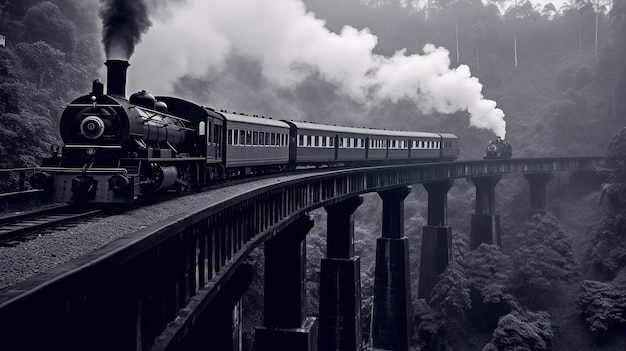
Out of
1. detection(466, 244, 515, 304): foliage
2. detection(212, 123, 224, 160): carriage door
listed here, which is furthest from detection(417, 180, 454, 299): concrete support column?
detection(212, 123, 224, 160): carriage door

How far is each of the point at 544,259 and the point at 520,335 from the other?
25.5 ft

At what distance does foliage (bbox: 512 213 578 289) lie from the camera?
31.0m

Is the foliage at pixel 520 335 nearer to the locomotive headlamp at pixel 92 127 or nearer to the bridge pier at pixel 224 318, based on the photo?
the bridge pier at pixel 224 318

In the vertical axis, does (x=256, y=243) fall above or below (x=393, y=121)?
below

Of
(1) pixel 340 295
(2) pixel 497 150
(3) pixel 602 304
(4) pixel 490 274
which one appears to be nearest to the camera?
(1) pixel 340 295

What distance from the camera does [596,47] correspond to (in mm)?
79562

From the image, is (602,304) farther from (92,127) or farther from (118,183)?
(92,127)

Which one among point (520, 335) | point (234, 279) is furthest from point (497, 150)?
point (234, 279)

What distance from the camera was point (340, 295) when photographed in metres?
20.4

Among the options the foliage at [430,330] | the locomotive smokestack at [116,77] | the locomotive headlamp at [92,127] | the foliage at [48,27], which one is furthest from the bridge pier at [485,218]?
the foliage at [48,27]

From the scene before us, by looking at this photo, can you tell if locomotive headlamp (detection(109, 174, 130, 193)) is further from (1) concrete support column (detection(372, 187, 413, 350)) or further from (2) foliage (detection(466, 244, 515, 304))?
(2) foliage (detection(466, 244, 515, 304))

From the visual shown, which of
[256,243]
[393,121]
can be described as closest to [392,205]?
[256,243]

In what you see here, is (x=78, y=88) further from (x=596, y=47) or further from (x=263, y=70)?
(x=596, y=47)

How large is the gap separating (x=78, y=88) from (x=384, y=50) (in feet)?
208
